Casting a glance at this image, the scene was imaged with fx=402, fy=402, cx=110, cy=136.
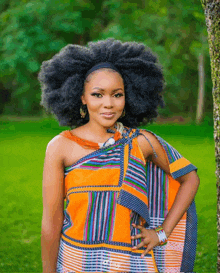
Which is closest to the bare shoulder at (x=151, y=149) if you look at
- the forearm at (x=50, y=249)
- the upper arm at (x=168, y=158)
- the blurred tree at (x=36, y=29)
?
the upper arm at (x=168, y=158)

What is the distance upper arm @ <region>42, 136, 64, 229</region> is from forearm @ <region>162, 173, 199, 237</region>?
2.15 ft

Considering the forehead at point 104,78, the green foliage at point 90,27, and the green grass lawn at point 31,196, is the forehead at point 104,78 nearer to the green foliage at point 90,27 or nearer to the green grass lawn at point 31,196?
the green grass lawn at point 31,196

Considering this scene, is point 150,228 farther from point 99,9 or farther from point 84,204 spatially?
point 99,9

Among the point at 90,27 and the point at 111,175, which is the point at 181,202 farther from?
the point at 90,27

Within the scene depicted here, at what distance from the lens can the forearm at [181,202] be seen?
7.86 ft

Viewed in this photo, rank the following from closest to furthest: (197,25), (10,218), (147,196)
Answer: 1. (147,196)
2. (10,218)
3. (197,25)

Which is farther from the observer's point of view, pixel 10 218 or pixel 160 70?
pixel 10 218

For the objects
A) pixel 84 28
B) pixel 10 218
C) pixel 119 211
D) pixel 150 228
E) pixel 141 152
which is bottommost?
pixel 10 218

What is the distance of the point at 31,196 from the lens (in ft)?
23.7

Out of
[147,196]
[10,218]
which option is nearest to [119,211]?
[147,196]

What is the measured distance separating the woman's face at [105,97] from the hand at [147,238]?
0.63 meters

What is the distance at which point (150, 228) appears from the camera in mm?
2416

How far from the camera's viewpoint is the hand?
2219 mm

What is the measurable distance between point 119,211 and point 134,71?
89cm
